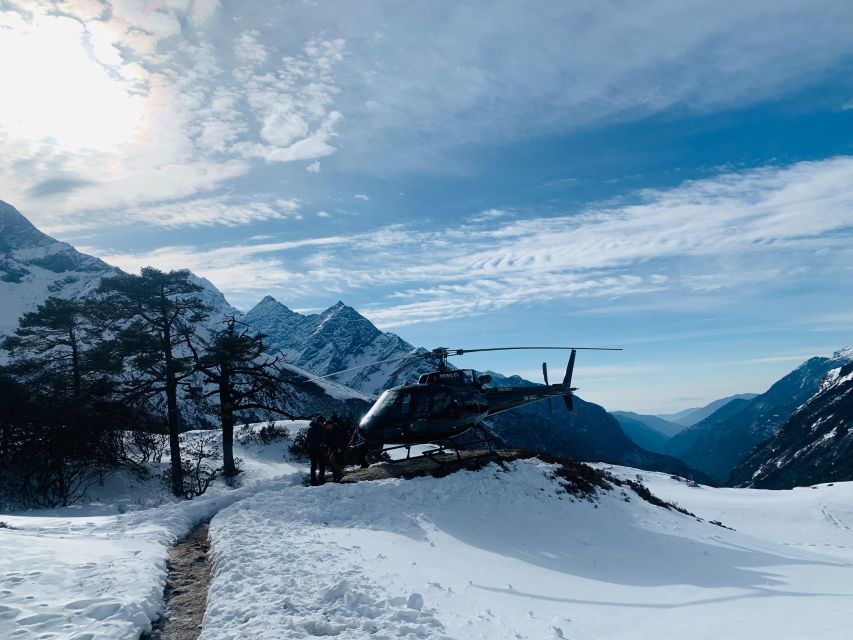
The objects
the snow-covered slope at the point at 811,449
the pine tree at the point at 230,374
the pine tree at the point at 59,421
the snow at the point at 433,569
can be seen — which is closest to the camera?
the snow at the point at 433,569

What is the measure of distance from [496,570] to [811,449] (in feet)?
641

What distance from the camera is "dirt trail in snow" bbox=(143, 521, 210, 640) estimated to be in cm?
718

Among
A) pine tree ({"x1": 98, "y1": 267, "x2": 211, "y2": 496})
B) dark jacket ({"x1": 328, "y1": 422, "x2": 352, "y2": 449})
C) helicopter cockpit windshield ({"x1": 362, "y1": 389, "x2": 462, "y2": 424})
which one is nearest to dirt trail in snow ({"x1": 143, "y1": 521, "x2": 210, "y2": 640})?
dark jacket ({"x1": 328, "y1": 422, "x2": 352, "y2": 449})

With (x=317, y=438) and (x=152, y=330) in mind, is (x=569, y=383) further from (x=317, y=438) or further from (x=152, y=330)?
(x=152, y=330)

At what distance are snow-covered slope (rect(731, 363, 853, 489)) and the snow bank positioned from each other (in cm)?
16412

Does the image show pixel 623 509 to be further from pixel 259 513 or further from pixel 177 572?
pixel 177 572

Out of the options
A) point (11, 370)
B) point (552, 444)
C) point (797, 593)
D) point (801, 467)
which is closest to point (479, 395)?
point (797, 593)

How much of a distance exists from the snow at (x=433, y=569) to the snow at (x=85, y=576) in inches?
1.2

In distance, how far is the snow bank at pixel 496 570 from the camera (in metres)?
7.05

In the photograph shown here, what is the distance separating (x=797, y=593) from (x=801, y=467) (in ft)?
615

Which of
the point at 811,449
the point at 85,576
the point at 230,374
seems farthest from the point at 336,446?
the point at 811,449

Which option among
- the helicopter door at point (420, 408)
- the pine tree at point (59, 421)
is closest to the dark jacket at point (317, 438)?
the helicopter door at point (420, 408)

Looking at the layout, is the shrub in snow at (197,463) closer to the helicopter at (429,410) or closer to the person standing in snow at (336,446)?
the person standing in snow at (336,446)

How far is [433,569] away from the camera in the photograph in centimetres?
963
